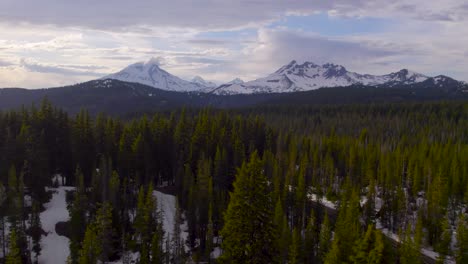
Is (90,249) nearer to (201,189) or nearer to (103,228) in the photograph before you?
(103,228)

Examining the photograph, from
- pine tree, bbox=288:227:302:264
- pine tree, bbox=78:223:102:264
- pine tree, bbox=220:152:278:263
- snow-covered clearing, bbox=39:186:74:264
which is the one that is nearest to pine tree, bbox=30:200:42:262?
snow-covered clearing, bbox=39:186:74:264

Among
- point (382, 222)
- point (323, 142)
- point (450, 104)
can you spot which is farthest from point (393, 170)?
point (450, 104)

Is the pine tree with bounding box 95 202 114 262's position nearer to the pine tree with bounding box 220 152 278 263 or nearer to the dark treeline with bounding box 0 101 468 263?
the dark treeline with bounding box 0 101 468 263

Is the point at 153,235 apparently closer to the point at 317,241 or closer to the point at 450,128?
the point at 317,241

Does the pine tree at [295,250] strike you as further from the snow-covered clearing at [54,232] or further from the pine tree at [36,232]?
the pine tree at [36,232]

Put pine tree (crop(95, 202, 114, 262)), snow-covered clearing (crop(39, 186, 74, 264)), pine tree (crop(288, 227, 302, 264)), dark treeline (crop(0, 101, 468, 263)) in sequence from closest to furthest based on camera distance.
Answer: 1. pine tree (crop(288, 227, 302, 264))
2. pine tree (crop(95, 202, 114, 262))
3. dark treeline (crop(0, 101, 468, 263))
4. snow-covered clearing (crop(39, 186, 74, 264))

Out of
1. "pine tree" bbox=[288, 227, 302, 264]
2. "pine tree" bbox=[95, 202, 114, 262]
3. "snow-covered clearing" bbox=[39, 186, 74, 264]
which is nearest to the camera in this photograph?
"pine tree" bbox=[288, 227, 302, 264]

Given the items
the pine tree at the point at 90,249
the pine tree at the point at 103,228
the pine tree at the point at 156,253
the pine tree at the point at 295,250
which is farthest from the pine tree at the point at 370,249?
the pine tree at the point at 103,228
